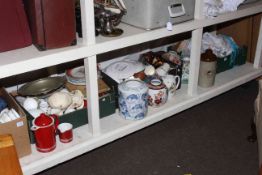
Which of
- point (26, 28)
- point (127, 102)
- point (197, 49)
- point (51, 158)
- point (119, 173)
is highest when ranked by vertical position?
point (26, 28)

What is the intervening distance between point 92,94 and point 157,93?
1.08 feet

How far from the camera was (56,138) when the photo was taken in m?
1.27

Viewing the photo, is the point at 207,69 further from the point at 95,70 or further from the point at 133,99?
the point at 95,70

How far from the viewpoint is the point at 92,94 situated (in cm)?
119

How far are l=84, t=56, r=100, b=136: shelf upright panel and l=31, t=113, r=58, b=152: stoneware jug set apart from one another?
0.46 feet

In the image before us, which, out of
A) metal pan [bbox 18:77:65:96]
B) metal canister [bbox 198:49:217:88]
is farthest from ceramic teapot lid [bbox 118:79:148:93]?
metal canister [bbox 198:49:217:88]

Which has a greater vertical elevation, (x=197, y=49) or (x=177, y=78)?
(x=197, y=49)

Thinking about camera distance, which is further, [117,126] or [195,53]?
[195,53]

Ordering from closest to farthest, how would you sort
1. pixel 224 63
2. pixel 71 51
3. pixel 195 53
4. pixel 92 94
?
pixel 71 51 → pixel 92 94 → pixel 195 53 → pixel 224 63

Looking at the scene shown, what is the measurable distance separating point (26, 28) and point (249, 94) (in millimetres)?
1269

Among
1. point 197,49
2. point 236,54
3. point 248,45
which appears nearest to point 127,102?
point 197,49

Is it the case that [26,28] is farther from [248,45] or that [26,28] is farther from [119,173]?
[248,45]

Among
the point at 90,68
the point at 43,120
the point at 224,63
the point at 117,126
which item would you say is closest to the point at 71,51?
the point at 90,68

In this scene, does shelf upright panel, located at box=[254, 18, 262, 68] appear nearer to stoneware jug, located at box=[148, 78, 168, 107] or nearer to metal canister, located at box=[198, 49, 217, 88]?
metal canister, located at box=[198, 49, 217, 88]
